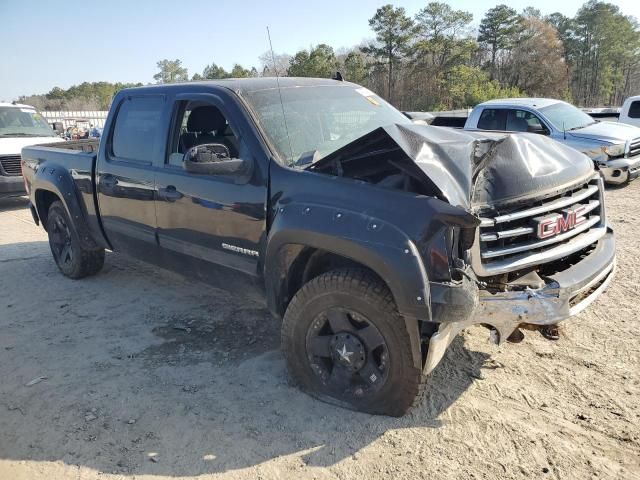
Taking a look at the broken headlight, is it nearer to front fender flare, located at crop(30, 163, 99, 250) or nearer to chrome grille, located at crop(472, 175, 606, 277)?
chrome grille, located at crop(472, 175, 606, 277)

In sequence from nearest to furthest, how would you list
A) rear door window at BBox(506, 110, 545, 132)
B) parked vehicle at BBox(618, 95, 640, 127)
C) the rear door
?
1. the rear door
2. rear door window at BBox(506, 110, 545, 132)
3. parked vehicle at BBox(618, 95, 640, 127)

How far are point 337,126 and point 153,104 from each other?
1.58 meters

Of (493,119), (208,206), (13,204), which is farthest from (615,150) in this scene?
(13,204)

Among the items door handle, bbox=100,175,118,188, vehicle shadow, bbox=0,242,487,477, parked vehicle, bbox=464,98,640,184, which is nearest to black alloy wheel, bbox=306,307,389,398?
vehicle shadow, bbox=0,242,487,477

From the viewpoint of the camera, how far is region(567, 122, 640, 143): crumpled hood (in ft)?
31.1

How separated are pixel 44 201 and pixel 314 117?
3821mm

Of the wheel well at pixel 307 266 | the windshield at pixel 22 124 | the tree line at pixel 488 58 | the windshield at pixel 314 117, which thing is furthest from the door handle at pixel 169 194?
the tree line at pixel 488 58

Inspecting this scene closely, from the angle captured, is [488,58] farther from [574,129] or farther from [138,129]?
[138,129]

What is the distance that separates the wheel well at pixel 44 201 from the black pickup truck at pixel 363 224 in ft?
7.08

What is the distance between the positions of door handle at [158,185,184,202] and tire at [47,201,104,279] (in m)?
1.86

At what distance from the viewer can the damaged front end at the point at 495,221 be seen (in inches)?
106

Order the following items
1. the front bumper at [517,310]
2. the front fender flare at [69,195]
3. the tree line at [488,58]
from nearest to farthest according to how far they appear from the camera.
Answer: the front bumper at [517,310] < the front fender flare at [69,195] < the tree line at [488,58]

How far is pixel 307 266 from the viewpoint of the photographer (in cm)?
324

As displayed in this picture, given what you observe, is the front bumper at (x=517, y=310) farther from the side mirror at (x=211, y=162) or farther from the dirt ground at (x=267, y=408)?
the side mirror at (x=211, y=162)
